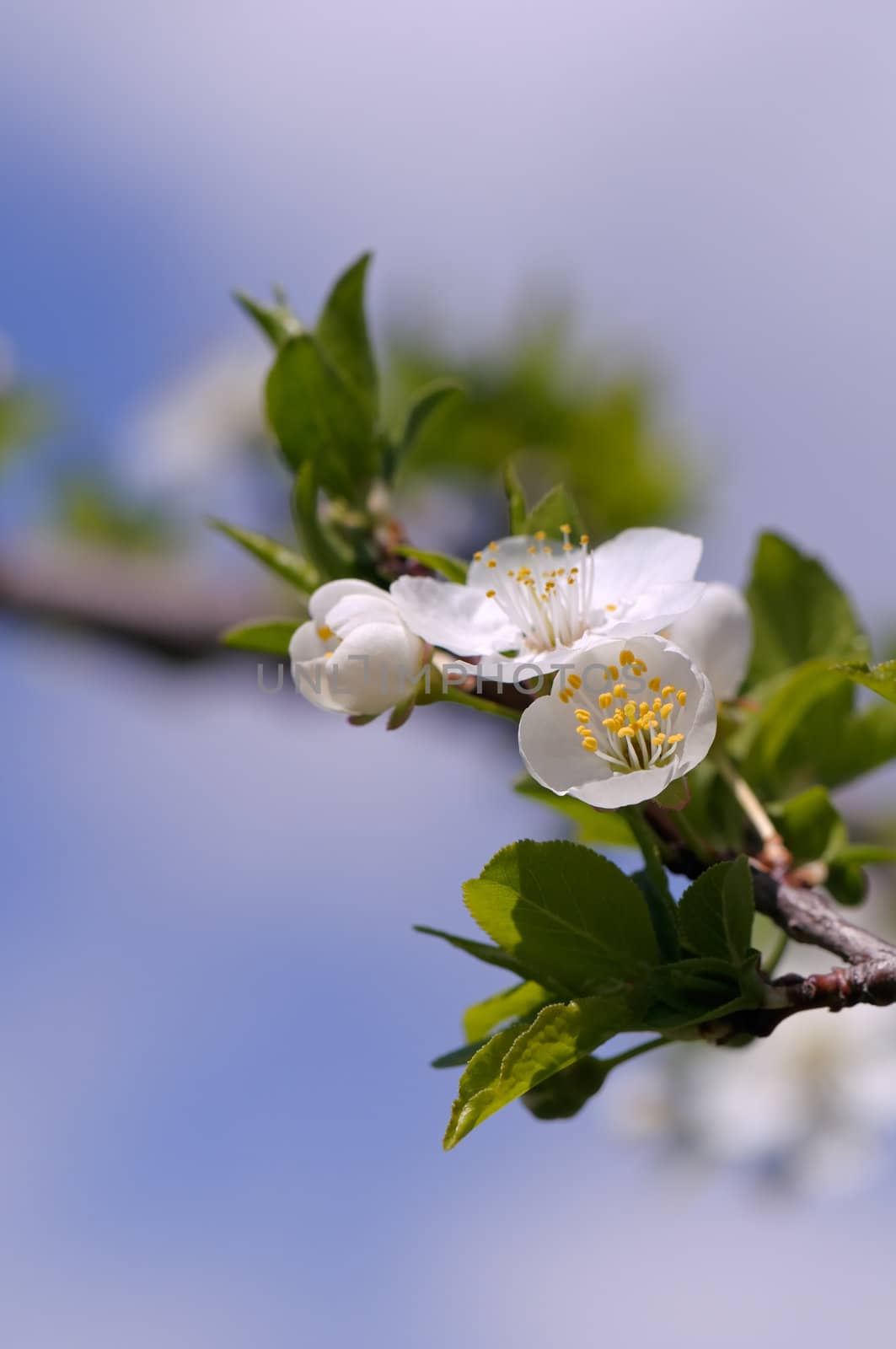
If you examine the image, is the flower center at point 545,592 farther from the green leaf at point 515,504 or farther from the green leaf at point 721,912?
the green leaf at point 721,912

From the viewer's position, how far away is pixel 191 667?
233 centimetres

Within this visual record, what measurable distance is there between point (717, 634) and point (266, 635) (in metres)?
0.32

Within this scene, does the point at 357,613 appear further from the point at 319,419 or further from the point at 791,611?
the point at 791,611

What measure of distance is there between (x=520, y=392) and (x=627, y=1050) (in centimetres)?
263

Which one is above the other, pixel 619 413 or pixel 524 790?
pixel 524 790

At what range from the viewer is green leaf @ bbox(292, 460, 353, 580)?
0.84 meters

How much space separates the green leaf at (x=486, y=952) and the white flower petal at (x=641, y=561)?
23cm

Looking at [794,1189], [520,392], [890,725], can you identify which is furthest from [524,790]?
[520,392]

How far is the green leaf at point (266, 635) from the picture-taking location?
82cm

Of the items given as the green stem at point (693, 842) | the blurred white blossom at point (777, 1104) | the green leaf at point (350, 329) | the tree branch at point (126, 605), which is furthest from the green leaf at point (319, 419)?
the blurred white blossom at point (777, 1104)

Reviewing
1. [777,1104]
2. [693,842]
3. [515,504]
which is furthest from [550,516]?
[777,1104]

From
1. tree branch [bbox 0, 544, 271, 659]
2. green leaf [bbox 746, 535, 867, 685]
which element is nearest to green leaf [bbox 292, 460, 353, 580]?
green leaf [bbox 746, 535, 867, 685]

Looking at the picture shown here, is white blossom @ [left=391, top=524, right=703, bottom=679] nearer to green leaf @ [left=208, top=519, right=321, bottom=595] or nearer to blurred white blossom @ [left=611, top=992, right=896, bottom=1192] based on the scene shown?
green leaf @ [left=208, top=519, right=321, bottom=595]

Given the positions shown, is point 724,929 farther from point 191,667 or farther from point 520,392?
point 520,392
